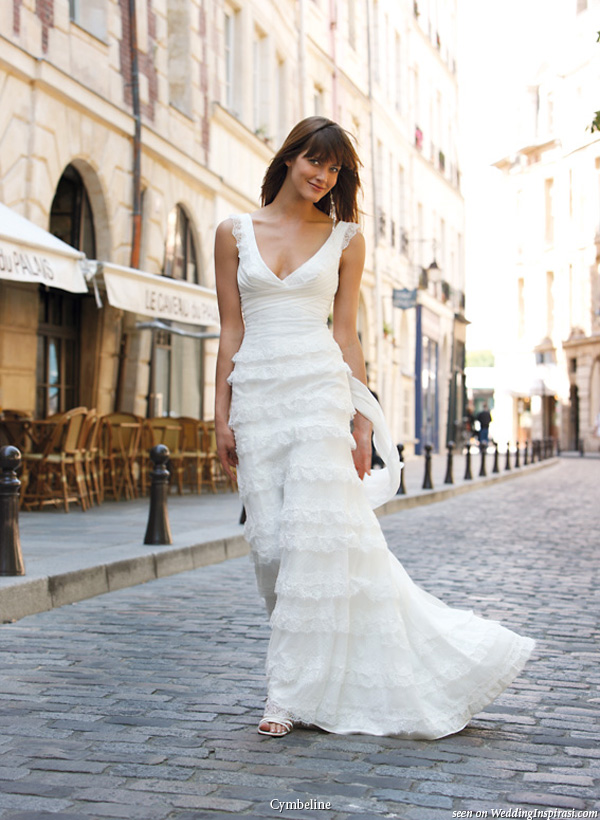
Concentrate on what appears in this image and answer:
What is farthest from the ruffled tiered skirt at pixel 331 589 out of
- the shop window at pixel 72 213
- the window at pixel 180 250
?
the window at pixel 180 250

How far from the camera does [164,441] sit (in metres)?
13.7

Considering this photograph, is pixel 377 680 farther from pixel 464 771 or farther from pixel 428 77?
pixel 428 77

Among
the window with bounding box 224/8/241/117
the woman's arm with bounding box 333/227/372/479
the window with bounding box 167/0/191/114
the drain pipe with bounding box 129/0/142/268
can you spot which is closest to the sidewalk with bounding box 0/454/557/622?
the woman's arm with bounding box 333/227/372/479

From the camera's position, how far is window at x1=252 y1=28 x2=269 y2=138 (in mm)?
20234

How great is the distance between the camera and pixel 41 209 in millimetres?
11945

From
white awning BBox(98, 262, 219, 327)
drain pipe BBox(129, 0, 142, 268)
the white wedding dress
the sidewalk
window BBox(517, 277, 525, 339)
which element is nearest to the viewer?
the white wedding dress

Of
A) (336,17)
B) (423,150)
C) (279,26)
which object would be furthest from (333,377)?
(423,150)

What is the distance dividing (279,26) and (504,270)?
120 ft

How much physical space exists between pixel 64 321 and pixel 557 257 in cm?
4158

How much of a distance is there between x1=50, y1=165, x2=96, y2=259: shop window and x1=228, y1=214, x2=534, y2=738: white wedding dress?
34.5 feet

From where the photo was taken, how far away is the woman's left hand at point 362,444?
377 cm

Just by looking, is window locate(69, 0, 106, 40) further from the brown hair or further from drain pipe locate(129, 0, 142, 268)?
the brown hair

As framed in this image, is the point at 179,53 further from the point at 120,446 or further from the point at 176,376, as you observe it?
the point at 120,446

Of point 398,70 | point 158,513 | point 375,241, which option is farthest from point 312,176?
point 398,70
